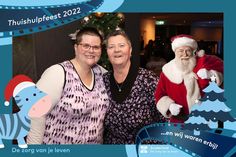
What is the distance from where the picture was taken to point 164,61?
335 centimetres


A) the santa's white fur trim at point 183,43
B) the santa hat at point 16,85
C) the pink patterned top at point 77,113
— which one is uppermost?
the santa's white fur trim at point 183,43

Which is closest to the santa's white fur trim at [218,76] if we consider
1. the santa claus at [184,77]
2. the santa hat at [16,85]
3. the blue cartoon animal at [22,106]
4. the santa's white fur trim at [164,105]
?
the santa claus at [184,77]

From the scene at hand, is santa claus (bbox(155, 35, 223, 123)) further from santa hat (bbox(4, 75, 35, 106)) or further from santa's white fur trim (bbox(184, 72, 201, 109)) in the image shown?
santa hat (bbox(4, 75, 35, 106))

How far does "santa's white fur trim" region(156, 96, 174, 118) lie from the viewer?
334 cm

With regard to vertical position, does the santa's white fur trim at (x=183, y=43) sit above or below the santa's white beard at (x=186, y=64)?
above

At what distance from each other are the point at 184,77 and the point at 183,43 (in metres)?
0.31

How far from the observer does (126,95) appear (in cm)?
335

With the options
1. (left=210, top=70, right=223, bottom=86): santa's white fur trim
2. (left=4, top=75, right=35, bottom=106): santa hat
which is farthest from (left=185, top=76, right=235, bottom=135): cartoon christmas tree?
(left=4, top=75, right=35, bottom=106): santa hat

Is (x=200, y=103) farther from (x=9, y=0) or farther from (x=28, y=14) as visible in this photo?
(x=9, y=0)

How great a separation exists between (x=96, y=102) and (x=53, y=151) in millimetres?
610

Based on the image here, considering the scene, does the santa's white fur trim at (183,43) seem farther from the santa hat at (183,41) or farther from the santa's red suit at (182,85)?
the santa's red suit at (182,85)

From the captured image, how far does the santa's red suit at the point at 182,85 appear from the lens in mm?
3336

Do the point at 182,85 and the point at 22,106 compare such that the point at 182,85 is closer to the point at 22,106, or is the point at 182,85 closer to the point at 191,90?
the point at 191,90

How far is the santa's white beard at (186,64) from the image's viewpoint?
11.0ft
